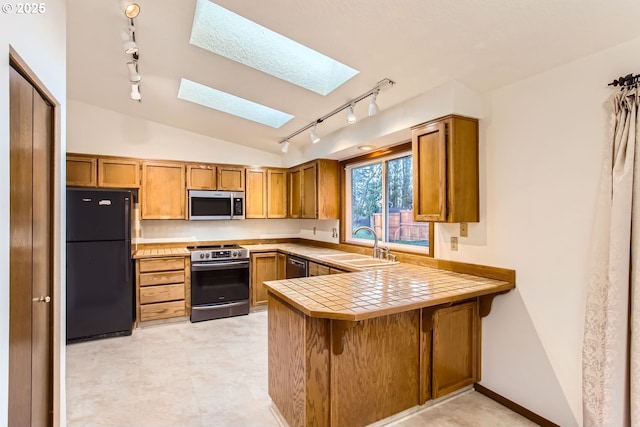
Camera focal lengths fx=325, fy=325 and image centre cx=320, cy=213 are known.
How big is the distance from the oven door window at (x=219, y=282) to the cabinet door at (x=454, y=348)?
9.23 feet

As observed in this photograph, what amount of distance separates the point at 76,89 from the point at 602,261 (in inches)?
195

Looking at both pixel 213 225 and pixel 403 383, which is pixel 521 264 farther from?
pixel 213 225

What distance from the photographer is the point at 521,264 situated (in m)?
2.26

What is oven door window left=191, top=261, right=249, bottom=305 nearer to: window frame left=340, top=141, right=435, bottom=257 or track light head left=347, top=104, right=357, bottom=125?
window frame left=340, top=141, right=435, bottom=257

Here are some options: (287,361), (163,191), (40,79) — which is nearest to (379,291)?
(287,361)

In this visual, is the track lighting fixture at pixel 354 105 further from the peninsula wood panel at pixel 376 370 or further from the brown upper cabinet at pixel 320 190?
the peninsula wood panel at pixel 376 370

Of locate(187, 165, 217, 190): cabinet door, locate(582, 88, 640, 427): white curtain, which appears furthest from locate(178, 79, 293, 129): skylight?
locate(582, 88, 640, 427): white curtain

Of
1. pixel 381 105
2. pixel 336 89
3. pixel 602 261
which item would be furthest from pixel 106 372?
pixel 602 261

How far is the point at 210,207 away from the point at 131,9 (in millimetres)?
2815

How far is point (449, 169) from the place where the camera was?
2.41m

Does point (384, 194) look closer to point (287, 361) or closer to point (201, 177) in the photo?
point (287, 361)

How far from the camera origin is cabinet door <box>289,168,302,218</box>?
4750 mm

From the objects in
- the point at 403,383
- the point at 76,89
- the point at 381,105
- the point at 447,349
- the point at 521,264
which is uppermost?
the point at 76,89

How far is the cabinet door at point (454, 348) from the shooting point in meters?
2.30
